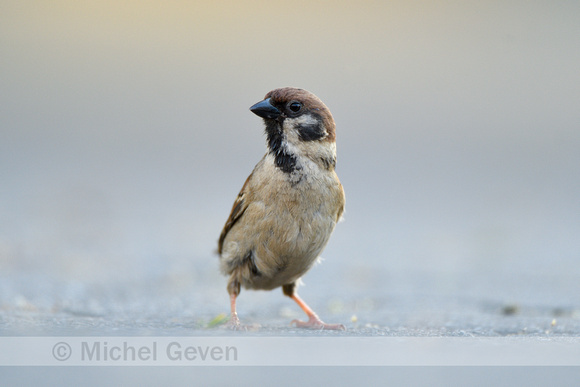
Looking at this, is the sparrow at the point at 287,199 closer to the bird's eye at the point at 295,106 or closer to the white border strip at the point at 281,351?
the bird's eye at the point at 295,106

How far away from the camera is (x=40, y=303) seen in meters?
5.32

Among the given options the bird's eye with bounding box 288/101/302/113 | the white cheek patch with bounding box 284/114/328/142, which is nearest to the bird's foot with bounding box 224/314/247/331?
the white cheek patch with bounding box 284/114/328/142

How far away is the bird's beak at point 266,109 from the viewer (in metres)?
4.65

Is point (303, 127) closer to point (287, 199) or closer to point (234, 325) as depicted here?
point (287, 199)

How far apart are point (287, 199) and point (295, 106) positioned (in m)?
0.57

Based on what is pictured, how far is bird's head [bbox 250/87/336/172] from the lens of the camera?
4.67 meters

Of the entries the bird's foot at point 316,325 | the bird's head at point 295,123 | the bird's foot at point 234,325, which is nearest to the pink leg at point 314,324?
the bird's foot at point 316,325

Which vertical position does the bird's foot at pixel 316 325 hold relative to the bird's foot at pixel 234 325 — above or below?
below

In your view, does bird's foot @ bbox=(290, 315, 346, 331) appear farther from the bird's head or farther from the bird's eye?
the bird's eye

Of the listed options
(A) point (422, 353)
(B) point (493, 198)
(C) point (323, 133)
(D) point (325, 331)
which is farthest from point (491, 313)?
(B) point (493, 198)

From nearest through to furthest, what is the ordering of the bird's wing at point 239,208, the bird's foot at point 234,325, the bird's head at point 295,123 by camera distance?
the bird's foot at point 234,325 < the bird's head at point 295,123 < the bird's wing at point 239,208

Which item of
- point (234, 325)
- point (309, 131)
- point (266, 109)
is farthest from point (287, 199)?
point (234, 325)

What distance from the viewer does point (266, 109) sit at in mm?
4668

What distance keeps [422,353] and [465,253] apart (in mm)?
5325
